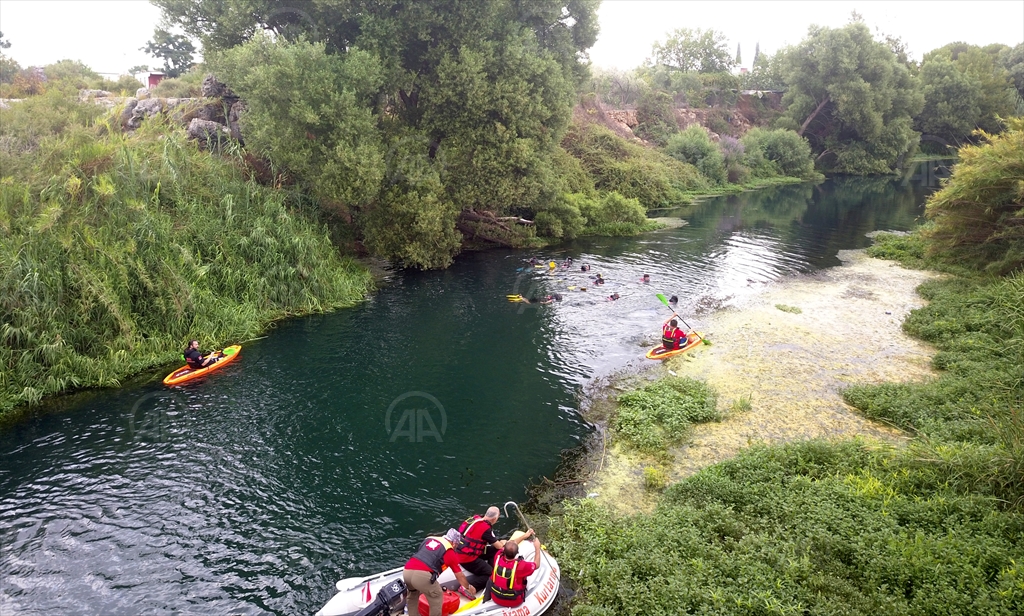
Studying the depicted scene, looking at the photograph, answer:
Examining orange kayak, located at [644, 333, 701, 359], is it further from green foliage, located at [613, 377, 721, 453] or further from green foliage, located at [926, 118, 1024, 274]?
green foliage, located at [926, 118, 1024, 274]

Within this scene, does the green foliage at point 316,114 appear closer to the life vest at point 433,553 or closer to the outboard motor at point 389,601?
the life vest at point 433,553

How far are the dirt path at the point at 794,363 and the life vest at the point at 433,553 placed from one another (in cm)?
421

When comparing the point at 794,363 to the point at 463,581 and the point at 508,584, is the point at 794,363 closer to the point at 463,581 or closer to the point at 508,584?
the point at 508,584

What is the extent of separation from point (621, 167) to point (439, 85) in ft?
77.7

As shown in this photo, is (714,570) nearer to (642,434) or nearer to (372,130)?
(642,434)

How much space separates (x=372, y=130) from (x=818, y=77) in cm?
6483

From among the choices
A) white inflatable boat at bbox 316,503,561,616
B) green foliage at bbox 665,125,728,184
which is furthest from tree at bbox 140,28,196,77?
white inflatable boat at bbox 316,503,561,616

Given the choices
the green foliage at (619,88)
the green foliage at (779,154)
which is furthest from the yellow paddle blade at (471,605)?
the green foliage at (779,154)

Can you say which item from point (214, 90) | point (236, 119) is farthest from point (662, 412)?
point (214, 90)

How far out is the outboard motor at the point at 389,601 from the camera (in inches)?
341

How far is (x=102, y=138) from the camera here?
2319cm

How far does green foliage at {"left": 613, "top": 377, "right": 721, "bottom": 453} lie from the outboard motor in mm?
7052

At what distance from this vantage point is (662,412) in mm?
15359

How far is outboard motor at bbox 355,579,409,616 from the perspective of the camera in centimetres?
867
